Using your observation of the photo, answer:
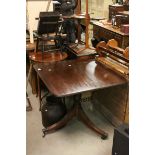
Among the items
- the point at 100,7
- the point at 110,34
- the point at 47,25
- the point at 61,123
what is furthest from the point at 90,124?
the point at 100,7

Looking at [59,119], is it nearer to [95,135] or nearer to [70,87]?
[95,135]

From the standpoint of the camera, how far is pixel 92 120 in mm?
2955

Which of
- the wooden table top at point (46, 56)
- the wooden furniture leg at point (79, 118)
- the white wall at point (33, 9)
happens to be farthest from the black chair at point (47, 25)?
the wooden furniture leg at point (79, 118)

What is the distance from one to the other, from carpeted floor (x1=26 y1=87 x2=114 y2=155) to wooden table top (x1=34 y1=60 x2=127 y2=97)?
692 mm

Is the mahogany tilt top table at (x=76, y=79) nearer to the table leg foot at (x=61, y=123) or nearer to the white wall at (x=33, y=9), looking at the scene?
the table leg foot at (x=61, y=123)

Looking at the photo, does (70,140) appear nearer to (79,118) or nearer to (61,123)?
(61,123)

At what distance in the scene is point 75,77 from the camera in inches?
95.9

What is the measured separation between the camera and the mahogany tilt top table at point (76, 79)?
2219 millimetres

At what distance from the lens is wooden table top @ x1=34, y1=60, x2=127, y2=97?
2.21 metres

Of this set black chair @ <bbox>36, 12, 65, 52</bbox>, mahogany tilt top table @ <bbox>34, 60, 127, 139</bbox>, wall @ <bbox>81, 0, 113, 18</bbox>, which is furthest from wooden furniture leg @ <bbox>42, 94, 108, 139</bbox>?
wall @ <bbox>81, 0, 113, 18</bbox>
